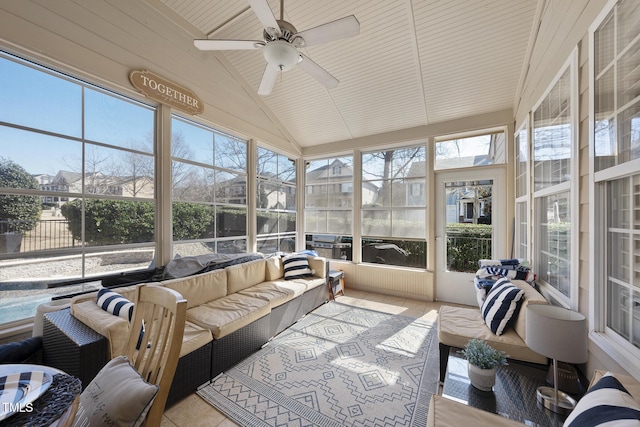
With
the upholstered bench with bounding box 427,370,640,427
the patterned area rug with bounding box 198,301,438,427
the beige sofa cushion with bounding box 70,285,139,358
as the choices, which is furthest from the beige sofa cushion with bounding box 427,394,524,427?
the beige sofa cushion with bounding box 70,285,139,358

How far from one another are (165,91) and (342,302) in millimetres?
3845

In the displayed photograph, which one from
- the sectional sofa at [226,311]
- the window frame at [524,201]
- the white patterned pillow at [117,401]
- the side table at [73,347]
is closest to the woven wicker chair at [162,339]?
the white patterned pillow at [117,401]

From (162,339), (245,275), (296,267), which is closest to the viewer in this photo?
(162,339)

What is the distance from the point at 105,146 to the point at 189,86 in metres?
1.25

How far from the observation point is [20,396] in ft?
2.61

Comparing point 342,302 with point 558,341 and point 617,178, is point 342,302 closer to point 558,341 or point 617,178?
point 558,341

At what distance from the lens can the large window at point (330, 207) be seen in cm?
504

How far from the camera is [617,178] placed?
4.63 ft

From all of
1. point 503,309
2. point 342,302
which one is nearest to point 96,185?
point 342,302

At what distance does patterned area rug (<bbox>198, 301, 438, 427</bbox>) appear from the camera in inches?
71.0

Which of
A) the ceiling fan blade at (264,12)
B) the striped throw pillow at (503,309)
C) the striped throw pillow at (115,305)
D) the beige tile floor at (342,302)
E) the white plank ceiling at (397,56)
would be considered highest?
the white plank ceiling at (397,56)

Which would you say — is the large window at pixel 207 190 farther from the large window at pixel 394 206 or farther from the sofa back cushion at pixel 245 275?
the large window at pixel 394 206

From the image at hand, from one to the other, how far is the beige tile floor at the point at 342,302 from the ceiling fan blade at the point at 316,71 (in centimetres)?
287

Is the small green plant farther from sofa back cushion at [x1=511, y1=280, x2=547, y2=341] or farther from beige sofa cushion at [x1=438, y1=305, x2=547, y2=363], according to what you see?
sofa back cushion at [x1=511, y1=280, x2=547, y2=341]
